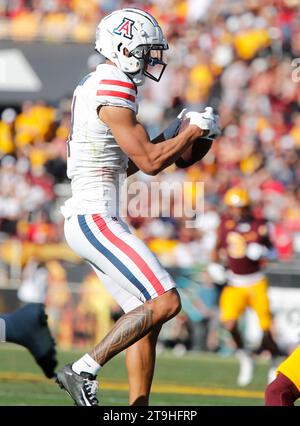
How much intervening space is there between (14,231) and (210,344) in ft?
11.9

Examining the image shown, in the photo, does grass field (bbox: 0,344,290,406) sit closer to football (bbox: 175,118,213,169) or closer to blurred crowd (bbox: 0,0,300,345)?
blurred crowd (bbox: 0,0,300,345)

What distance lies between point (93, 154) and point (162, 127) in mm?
10190

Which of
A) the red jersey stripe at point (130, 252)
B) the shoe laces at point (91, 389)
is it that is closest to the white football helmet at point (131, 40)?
the red jersey stripe at point (130, 252)

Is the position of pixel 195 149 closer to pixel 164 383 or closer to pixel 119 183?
pixel 119 183

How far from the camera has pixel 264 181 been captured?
47.2 feet

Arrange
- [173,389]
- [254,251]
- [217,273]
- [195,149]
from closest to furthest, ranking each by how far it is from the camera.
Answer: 1. [195,149]
2. [173,389]
3. [254,251]
4. [217,273]

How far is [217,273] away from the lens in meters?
13.1

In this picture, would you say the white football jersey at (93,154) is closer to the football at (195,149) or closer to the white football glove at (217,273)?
the football at (195,149)

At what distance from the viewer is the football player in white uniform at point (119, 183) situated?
221 inches

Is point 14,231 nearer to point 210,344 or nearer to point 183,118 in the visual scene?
point 210,344

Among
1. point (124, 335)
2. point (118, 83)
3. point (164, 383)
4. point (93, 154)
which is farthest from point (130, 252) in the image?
point (164, 383)

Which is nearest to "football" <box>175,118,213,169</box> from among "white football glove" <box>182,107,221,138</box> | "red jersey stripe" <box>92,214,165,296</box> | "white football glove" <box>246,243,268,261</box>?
"white football glove" <box>182,107,221,138</box>

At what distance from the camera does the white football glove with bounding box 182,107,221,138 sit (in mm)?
5836

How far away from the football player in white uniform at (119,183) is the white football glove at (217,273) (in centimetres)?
703
